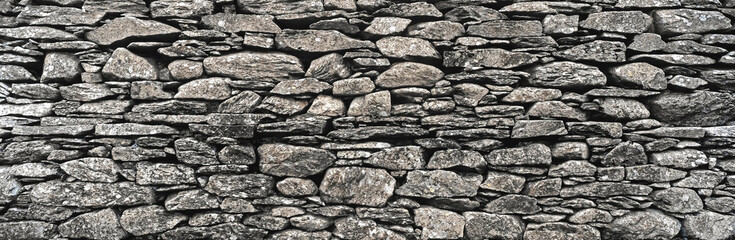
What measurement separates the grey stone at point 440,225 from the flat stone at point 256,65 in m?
1.86

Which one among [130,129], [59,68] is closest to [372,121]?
[130,129]

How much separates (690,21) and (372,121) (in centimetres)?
325

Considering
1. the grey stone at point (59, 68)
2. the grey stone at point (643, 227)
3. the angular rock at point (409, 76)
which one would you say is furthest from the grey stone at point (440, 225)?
the grey stone at point (59, 68)

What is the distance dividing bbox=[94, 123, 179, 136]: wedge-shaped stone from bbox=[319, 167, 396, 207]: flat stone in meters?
1.66

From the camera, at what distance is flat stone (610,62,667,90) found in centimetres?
336

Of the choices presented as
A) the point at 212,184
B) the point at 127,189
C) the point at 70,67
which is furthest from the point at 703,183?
the point at 70,67

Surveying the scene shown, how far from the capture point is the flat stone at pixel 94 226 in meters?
3.45

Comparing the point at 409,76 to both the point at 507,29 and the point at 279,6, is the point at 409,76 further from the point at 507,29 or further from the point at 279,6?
the point at 279,6

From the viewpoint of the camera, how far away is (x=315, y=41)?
3.48 metres

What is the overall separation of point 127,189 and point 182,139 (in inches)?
29.1

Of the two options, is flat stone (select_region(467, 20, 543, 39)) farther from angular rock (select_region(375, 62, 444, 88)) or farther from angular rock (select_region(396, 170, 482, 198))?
angular rock (select_region(396, 170, 482, 198))

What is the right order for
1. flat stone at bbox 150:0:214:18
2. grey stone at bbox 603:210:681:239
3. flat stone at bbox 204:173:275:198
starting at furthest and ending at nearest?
1. flat stone at bbox 150:0:214:18
2. flat stone at bbox 204:173:275:198
3. grey stone at bbox 603:210:681:239

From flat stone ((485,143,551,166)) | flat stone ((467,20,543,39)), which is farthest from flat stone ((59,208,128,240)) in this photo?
flat stone ((467,20,543,39))

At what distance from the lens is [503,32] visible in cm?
346
